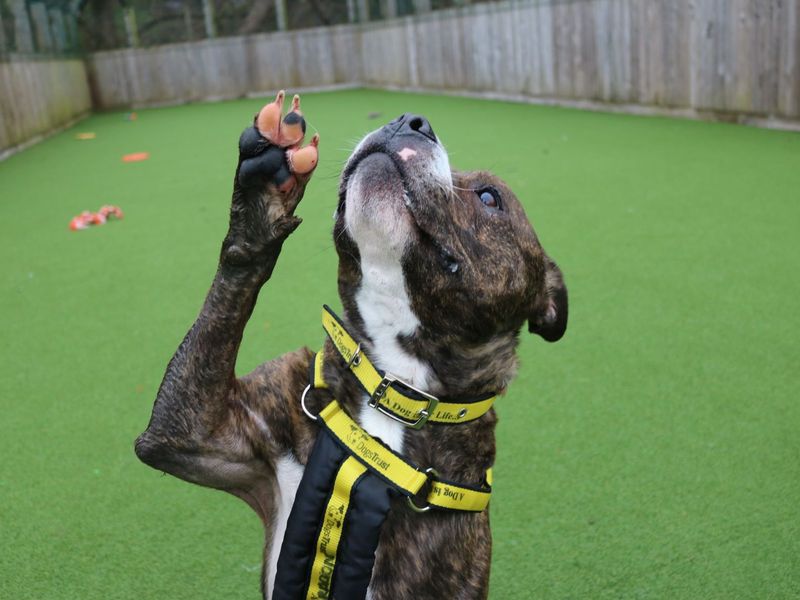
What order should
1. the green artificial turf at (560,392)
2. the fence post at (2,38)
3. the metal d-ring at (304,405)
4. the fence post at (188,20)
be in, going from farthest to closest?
1. the fence post at (188,20)
2. the fence post at (2,38)
3. the green artificial turf at (560,392)
4. the metal d-ring at (304,405)

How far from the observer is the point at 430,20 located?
14.2m

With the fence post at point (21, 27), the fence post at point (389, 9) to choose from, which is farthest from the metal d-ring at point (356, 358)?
the fence post at point (389, 9)

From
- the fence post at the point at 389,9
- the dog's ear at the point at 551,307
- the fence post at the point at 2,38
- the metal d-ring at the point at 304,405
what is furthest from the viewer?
the fence post at the point at 389,9

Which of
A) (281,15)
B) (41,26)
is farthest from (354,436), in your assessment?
(281,15)

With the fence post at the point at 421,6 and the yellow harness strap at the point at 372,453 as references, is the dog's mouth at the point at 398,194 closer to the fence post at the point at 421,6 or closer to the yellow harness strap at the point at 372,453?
the yellow harness strap at the point at 372,453

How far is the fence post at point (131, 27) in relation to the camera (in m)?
16.7

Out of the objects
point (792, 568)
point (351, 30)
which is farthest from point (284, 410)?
point (351, 30)

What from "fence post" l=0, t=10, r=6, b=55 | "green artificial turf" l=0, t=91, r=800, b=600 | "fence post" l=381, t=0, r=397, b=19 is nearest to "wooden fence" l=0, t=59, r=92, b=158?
"fence post" l=0, t=10, r=6, b=55

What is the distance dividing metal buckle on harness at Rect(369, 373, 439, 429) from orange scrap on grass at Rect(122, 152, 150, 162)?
322 inches

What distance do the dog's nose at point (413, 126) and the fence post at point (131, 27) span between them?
16.2 metres

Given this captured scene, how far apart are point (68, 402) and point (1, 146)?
719cm

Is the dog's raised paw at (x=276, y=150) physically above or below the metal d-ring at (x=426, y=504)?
above

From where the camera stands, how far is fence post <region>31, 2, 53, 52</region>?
520 inches

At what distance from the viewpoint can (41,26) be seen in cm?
1352
